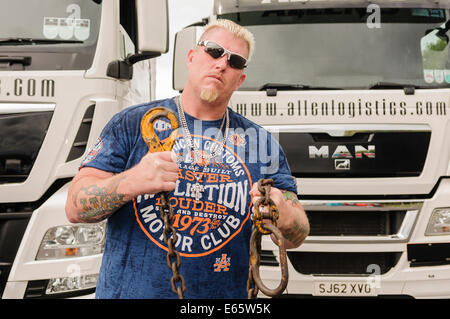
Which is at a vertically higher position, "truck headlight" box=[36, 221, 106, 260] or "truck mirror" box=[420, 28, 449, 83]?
"truck mirror" box=[420, 28, 449, 83]

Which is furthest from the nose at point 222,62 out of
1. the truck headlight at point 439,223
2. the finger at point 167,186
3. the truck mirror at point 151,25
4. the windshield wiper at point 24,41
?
the truck headlight at point 439,223

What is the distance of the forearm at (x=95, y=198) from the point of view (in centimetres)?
159

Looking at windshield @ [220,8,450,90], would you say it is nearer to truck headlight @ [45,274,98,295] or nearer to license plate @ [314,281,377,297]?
license plate @ [314,281,377,297]

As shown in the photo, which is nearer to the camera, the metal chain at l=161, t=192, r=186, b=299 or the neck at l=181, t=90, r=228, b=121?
the metal chain at l=161, t=192, r=186, b=299

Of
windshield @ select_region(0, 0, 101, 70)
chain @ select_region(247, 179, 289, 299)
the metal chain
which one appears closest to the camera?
chain @ select_region(247, 179, 289, 299)

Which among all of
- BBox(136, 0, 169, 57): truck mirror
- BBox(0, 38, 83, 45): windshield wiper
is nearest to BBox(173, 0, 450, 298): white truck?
BBox(136, 0, 169, 57): truck mirror

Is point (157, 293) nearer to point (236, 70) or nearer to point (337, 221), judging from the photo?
point (236, 70)

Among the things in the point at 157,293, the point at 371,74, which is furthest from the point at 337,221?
the point at 157,293

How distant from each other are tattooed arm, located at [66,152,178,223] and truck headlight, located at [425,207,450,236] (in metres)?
2.67

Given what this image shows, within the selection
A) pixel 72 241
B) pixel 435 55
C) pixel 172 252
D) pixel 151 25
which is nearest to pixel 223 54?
pixel 172 252

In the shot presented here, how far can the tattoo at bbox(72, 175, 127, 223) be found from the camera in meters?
1.60

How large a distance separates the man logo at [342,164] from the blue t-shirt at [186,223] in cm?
167

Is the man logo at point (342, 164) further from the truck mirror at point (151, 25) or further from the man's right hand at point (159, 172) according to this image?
the man's right hand at point (159, 172)
